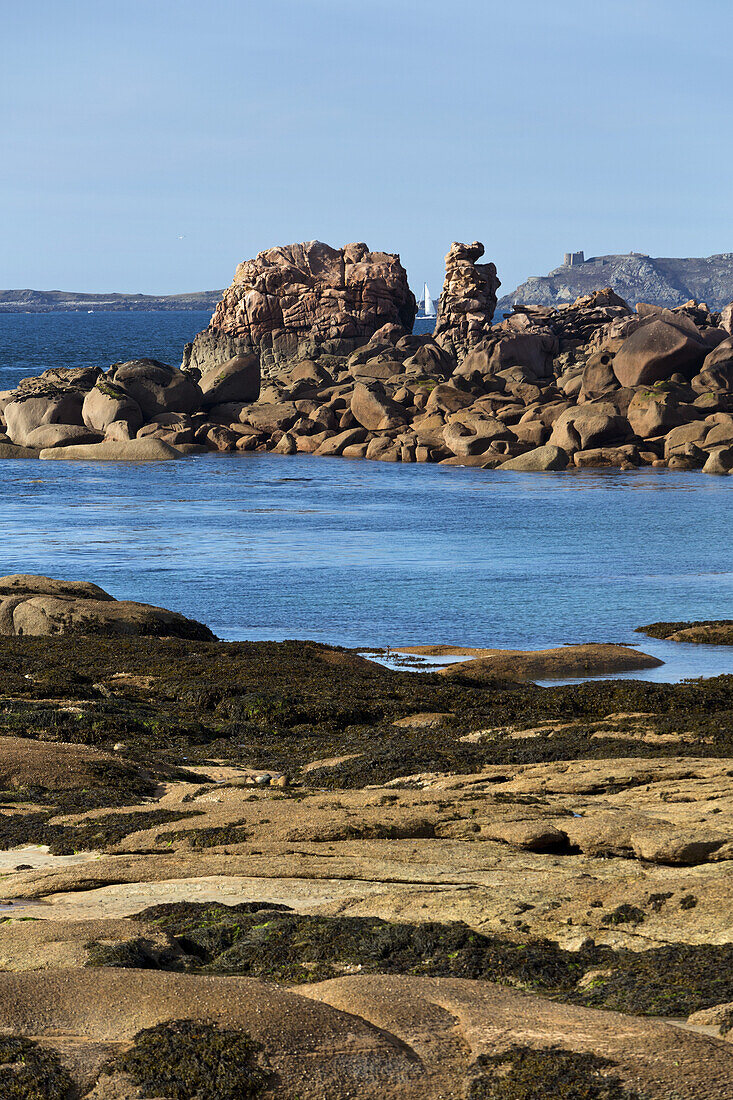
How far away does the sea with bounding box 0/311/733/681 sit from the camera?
24.2 meters

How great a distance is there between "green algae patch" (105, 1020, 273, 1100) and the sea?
1427 centimetres

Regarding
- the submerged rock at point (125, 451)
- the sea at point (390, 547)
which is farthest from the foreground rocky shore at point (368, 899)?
the submerged rock at point (125, 451)

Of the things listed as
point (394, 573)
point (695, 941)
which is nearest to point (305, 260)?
point (394, 573)

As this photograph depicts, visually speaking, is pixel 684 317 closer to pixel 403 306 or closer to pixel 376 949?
pixel 403 306

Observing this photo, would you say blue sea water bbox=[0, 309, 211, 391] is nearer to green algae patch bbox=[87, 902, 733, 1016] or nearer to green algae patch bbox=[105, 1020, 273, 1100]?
green algae patch bbox=[87, 902, 733, 1016]

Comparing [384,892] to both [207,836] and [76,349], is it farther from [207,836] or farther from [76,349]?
[76,349]

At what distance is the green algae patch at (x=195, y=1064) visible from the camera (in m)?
4.85

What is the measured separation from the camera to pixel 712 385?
183 ft

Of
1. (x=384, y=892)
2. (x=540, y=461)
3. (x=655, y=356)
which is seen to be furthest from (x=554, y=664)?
(x=655, y=356)

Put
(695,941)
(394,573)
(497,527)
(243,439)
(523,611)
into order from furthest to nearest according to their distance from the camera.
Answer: (243,439)
(497,527)
(394,573)
(523,611)
(695,941)

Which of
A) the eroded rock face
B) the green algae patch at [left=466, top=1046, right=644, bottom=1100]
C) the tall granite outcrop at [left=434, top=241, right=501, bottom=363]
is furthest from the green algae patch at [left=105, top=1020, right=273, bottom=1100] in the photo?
the tall granite outcrop at [left=434, top=241, right=501, bottom=363]

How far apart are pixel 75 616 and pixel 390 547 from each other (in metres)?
15.4

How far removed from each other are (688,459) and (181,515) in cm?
2325

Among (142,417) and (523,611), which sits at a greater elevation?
(142,417)
